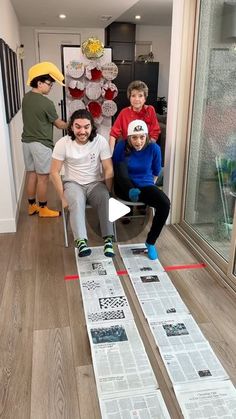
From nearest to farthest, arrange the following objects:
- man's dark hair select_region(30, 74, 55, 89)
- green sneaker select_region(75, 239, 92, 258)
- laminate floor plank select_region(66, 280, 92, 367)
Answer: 1. laminate floor plank select_region(66, 280, 92, 367)
2. green sneaker select_region(75, 239, 92, 258)
3. man's dark hair select_region(30, 74, 55, 89)

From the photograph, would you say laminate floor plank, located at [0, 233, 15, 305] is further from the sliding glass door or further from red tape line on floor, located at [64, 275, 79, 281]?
the sliding glass door

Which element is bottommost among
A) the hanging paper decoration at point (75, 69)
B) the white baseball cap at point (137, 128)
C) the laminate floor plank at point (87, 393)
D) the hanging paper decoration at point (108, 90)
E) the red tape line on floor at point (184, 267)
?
the laminate floor plank at point (87, 393)

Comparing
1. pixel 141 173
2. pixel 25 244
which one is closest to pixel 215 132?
pixel 141 173

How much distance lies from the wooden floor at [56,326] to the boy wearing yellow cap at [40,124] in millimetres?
645

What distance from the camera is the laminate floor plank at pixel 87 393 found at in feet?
4.89

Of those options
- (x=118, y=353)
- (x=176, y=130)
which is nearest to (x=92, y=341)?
(x=118, y=353)

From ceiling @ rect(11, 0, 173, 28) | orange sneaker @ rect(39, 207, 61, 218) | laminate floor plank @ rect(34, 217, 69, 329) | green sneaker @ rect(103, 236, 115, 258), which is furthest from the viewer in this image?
ceiling @ rect(11, 0, 173, 28)

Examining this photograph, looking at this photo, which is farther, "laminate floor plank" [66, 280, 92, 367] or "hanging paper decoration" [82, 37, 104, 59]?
"hanging paper decoration" [82, 37, 104, 59]

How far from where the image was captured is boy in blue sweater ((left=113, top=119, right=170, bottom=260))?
105 inches

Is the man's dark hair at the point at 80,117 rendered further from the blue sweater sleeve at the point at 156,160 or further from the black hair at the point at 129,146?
the blue sweater sleeve at the point at 156,160

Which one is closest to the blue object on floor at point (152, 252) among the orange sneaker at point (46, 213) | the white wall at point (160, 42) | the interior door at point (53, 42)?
the orange sneaker at point (46, 213)

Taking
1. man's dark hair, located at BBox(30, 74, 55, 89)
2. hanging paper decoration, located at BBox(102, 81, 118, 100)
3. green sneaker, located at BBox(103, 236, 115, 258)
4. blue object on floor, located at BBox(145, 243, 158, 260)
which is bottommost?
blue object on floor, located at BBox(145, 243, 158, 260)

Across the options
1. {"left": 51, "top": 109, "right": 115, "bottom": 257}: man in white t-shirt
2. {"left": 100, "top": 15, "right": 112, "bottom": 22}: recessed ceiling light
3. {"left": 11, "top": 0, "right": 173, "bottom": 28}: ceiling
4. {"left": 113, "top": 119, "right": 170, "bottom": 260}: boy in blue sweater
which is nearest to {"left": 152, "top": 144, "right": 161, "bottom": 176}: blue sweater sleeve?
{"left": 113, "top": 119, "right": 170, "bottom": 260}: boy in blue sweater

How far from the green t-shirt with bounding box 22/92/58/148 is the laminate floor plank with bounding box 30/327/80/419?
189 cm
